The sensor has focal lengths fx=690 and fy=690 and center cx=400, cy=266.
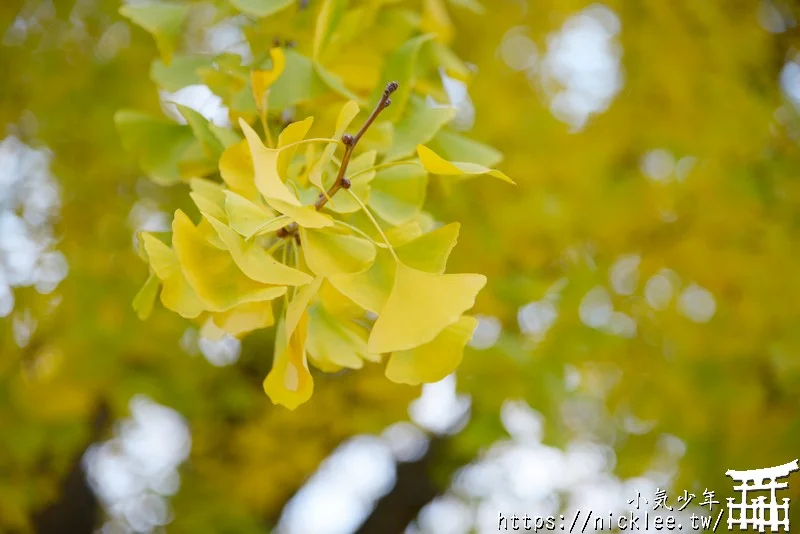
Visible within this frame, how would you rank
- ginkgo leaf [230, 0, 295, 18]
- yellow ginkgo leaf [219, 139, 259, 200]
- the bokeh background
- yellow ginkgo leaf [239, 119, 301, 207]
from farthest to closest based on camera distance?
the bokeh background
ginkgo leaf [230, 0, 295, 18]
yellow ginkgo leaf [219, 139, 259, 200]
yellow ginkgo leaf [239, 119, 301, 207]

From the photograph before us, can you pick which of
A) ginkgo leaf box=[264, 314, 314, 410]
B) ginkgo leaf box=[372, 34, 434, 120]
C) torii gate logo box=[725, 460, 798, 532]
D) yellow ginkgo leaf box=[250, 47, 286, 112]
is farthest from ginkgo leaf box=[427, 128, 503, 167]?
torii gate logo box=[725, 460, 798, 532]

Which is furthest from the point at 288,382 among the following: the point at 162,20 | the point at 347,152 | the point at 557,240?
the point at 557,240

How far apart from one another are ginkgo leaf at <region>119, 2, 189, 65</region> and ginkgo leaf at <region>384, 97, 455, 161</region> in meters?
0.24

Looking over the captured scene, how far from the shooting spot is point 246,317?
487 mm

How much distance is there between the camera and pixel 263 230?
0.40 meters

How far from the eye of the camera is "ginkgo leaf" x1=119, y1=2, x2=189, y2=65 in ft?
2.10

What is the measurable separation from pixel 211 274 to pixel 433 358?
0.15 metres

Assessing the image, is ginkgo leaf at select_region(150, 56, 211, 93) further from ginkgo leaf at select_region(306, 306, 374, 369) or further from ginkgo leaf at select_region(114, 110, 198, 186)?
ginkgo leaf at select_region(306, 306, 374, 369)

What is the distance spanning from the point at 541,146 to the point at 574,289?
1.36 feet

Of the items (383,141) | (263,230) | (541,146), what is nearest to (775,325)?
(541,146)

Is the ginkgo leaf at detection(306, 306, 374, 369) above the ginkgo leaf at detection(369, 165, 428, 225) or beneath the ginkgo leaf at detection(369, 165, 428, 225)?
beneath

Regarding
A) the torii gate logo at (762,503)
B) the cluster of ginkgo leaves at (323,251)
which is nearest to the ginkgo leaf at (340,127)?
the cluster of ginkgo leaves at (323,251)

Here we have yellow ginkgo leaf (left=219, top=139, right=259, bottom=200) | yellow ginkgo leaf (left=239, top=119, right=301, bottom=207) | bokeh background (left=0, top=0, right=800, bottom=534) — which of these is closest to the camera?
yellow ginkgo leaf (left=239, top=119, right=301, bottom=207)

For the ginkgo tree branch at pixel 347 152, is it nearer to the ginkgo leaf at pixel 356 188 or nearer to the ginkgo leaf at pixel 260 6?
the ginkgo leaf at pixel 356 188
